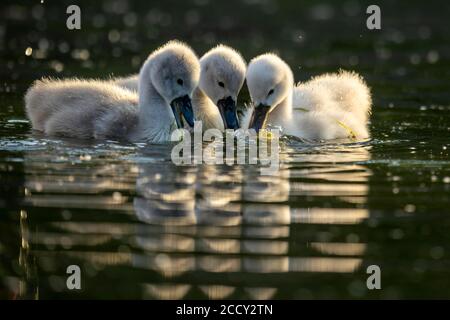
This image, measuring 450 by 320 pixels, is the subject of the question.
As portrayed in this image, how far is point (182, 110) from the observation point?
27.3 ft

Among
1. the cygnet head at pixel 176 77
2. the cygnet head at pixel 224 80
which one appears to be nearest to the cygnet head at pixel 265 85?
the cygnet head at pixel 224 80

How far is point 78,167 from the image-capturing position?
7.04 m

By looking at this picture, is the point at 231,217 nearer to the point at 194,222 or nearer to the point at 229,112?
the point at 194,222

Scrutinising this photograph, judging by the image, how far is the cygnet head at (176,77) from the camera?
8.15 m

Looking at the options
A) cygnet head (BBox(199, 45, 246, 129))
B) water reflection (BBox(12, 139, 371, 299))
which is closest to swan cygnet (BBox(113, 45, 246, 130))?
cygnet head (BBox(199, 45, 246, 129))

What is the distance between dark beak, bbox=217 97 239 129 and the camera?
8.55 meters

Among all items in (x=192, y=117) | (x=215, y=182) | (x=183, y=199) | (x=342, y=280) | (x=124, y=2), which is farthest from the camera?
(x=124, y=2)

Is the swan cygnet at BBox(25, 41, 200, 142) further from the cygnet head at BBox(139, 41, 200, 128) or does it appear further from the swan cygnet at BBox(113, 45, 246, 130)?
the swan cygnet at BBox(113, 45, 246, 130)

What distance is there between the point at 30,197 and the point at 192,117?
7.43ft

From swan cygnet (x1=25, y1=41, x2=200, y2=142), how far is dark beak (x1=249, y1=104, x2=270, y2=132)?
507 mm

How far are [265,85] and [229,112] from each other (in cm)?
50

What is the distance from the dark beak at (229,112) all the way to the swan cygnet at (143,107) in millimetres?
408

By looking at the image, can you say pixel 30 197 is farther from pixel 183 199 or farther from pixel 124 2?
pixel 124 2
